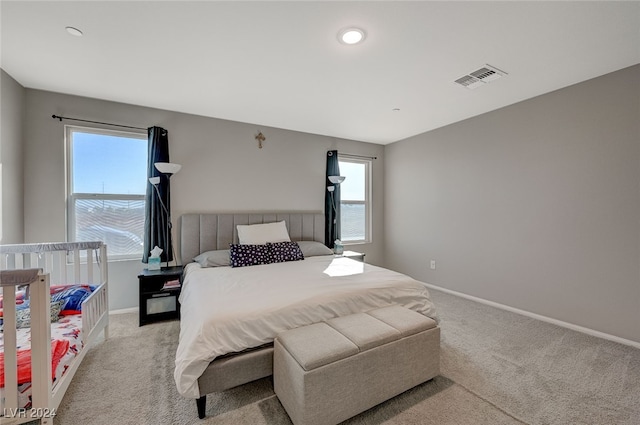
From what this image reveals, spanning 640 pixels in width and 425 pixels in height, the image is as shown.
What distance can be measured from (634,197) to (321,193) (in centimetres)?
349

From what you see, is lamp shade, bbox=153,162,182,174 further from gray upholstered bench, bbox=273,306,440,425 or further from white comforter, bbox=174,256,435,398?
gray upholstered bench, bbox=273,306,440,425

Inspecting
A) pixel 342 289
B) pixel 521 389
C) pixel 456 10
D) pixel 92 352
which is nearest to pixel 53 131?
pixel 92 352

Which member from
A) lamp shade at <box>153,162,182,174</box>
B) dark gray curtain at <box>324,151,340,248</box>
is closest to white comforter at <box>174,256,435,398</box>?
lamp shade at <box>153,162,182,174</box>

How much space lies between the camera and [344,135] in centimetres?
454

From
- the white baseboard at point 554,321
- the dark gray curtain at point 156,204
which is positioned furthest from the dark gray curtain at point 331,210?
the dark gray curtain at point 156,204

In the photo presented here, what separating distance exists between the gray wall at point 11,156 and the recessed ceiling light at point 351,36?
118 inches

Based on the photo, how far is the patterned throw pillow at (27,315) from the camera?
1.67m

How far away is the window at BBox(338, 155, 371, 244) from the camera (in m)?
4.86

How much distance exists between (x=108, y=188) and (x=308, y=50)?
2796mm

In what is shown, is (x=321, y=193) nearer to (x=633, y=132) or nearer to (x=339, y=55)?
(x=339, y=55)

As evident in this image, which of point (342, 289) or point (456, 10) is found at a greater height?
point (456, 10)

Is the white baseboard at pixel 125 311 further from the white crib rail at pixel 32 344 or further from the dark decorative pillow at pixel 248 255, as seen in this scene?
the white crib rail at pixel 32 344

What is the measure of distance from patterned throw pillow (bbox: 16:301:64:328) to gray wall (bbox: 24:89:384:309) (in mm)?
1276

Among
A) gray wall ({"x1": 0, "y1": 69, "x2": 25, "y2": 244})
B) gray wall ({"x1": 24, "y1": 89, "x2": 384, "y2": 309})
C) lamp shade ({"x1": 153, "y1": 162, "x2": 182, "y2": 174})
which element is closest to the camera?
gray wall ({"x1": 0, "y1": 69, "x2": 25, "y2": 244})
